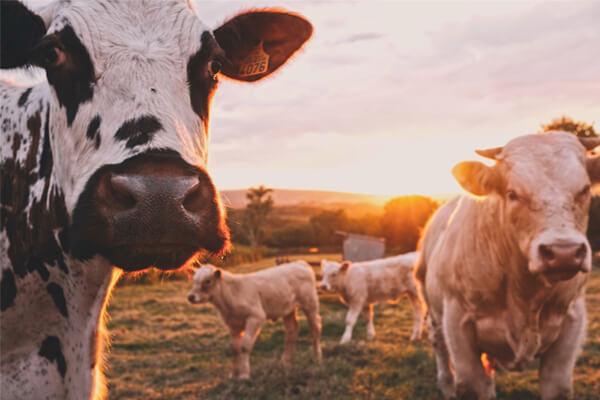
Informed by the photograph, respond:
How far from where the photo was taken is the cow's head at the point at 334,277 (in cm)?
1231

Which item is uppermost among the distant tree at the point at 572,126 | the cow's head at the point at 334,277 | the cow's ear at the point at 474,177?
the distant tree at the point at 572,126

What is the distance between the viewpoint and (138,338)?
10.4 meters

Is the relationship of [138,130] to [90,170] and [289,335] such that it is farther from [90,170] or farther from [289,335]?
[289,335]

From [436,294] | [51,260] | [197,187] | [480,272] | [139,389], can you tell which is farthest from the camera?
[139,389]

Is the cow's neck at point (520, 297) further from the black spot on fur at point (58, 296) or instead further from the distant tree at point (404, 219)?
the distant tree at point (404, 219)

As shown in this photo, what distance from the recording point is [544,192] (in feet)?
11.2

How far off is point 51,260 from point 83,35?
2.99ft

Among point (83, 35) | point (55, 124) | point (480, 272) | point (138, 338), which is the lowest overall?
point (138, 338)

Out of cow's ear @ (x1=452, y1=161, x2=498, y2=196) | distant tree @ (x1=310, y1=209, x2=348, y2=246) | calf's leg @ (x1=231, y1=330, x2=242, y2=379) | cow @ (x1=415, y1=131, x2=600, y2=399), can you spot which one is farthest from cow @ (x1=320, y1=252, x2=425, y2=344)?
distant tree @ (x1=310, y1=209, x2=348, y2=246)

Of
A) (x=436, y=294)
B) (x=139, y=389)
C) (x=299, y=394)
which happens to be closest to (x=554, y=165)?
(x=436, y=294)

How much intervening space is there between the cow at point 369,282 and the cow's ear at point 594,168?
8.18 meters

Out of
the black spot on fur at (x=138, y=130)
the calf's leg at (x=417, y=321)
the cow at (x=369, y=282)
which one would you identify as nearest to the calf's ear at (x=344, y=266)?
the cow at (x=369, y=282)

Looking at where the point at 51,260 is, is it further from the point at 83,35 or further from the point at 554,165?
the point at 554,165

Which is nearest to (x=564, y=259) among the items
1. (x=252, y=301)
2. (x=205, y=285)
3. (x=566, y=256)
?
(x=566, y=256)
